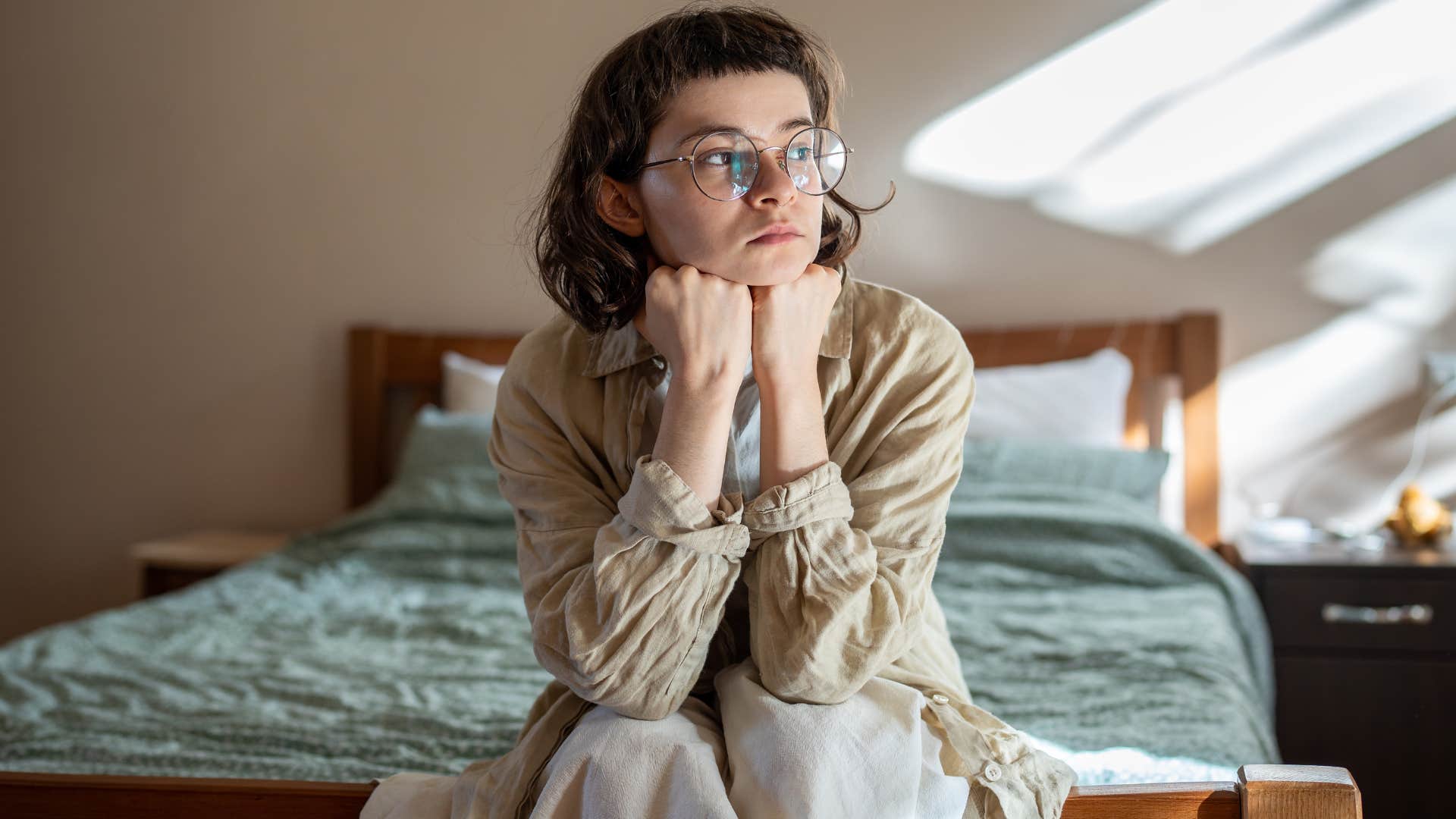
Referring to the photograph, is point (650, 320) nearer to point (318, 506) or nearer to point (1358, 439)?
point (1358, 439)

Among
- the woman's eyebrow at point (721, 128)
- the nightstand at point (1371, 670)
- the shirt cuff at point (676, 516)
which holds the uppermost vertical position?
the woman's eyebrow at point (721, 128)

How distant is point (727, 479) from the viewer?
1.18m

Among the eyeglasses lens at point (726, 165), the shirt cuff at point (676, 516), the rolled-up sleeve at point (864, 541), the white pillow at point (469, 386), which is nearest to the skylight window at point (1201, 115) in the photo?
the white pillow at point (469, 386)

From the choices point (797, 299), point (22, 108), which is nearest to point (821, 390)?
point (797, 299)

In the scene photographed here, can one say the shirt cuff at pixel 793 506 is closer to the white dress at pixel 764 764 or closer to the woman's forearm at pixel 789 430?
the woman's forearm at pixel 789 430

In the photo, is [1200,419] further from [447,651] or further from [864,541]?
[864,541]

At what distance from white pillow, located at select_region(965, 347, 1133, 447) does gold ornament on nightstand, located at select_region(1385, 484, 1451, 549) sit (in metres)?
0.53

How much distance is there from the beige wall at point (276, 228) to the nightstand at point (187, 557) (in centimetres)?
26

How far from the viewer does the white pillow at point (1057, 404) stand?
2.56 m

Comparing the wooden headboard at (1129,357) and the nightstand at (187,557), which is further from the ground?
the wooden headboard at (1129,357)

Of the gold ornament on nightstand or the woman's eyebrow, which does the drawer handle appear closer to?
the gold ornament on nightstand

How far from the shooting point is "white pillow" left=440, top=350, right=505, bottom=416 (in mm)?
2840

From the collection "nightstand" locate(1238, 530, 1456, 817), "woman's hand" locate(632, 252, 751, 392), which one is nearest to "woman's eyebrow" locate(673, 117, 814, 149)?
"woman's hand" locate(632, 252, 751, 392)

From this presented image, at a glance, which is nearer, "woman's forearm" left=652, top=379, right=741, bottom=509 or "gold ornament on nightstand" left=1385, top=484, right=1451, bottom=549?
"woman's forearm" left=652, top=379, right=741, bottom=509
